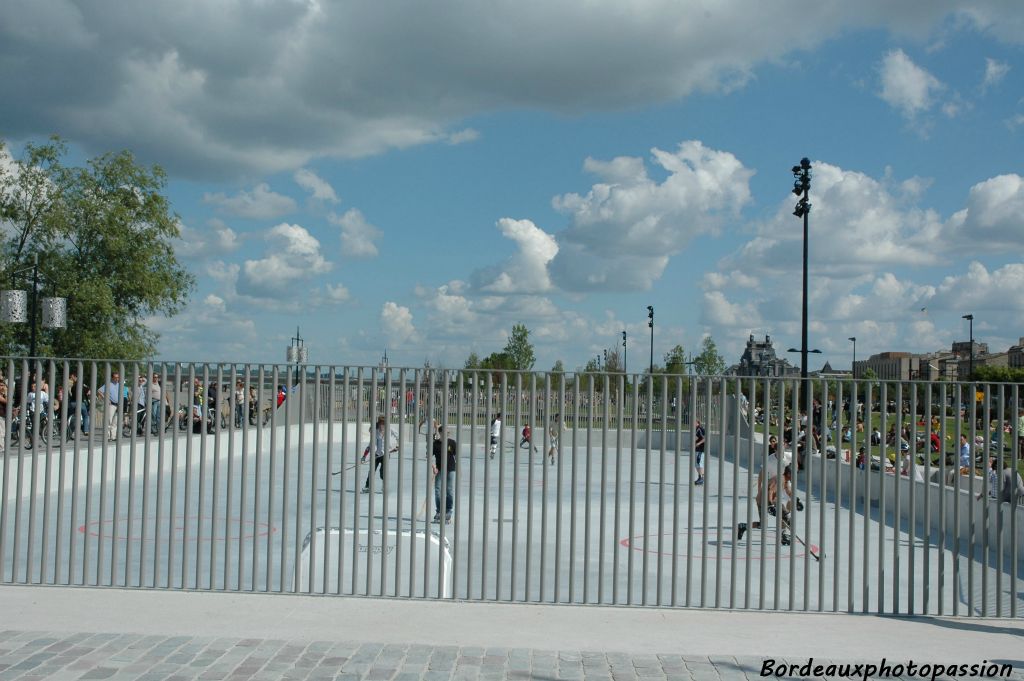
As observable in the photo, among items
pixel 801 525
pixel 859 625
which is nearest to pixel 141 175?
pixel 801 525

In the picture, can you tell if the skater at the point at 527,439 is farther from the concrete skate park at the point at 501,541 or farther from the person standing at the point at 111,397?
the person standing at the point at 111,397

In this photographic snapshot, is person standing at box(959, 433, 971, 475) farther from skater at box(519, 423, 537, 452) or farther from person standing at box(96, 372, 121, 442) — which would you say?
person standing at box(96, 372, 121, 442)

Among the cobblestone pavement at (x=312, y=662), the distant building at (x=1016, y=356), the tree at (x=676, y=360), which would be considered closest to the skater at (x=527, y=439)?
the cobblestone pavement at (x=312, y=662)

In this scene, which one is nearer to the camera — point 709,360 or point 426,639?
point 426,639

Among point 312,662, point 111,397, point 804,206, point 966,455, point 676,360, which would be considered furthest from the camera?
point 676,360

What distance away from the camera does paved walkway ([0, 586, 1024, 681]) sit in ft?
24.0

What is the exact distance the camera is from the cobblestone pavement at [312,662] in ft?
23.4

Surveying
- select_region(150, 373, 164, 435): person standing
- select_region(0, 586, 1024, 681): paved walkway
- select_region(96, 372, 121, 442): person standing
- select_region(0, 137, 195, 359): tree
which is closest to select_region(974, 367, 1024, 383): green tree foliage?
select_region(0, 137, 195, 359): tree

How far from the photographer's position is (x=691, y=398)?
9.33 metres

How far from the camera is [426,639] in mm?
8164

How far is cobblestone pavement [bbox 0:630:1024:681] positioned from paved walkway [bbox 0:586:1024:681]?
15 mm

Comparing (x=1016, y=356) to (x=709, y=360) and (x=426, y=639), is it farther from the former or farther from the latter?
(x=426, y=639)

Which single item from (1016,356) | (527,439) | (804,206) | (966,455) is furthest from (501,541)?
(1016,356)

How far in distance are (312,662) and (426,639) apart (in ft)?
3.38
